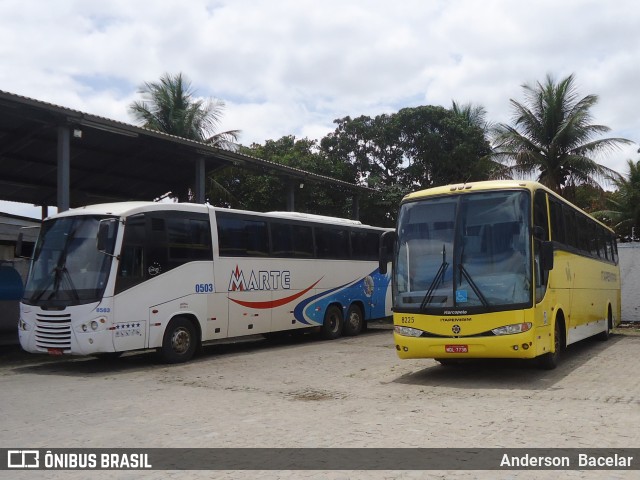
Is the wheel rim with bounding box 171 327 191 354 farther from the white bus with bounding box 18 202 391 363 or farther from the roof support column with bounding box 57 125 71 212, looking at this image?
the roof support column with bounding box 57 125 71 212

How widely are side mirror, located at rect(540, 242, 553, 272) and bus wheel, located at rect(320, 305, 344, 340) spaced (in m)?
8.74

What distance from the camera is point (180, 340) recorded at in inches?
520

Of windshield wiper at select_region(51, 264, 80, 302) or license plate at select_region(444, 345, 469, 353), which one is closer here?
license plate at select_region(444, 345, 469, 353)

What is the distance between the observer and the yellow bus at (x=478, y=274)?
9.68m

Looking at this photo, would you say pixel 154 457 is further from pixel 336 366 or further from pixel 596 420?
pixel 336 366

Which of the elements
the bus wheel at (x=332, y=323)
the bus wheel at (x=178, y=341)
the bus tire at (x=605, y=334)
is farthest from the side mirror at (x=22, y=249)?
the bus tire at (x=605, y=334)

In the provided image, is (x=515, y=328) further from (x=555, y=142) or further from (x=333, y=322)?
(x=555, y=142)

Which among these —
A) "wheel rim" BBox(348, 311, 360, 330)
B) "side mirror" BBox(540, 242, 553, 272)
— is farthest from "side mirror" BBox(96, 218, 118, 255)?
"wheel rim" BBox(348, 311, 360, 330)

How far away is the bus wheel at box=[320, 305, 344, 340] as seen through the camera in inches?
703

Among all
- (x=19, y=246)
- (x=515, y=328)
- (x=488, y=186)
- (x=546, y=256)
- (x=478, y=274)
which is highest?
(x=488, y=186)

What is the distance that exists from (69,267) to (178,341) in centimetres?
266

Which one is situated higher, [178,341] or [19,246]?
[19,246]

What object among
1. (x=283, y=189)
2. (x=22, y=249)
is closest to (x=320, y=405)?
(x=22, y=249)

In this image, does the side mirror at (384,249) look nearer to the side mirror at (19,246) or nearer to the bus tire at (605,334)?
the side mirror at (19,246)
